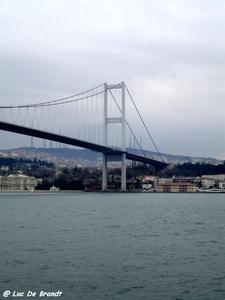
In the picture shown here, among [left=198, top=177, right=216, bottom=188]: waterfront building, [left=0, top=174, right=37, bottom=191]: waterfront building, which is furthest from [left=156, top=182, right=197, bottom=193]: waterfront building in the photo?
[left=0, top=174, right=37, bottom=191]: waterfront building

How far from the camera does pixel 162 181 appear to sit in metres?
70.0

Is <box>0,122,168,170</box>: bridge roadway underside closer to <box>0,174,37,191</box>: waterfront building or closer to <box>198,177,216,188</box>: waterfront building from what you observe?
<box>198,177,216,188</box>: waterfront building

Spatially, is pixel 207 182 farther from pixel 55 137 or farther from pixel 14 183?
pixel 55 137

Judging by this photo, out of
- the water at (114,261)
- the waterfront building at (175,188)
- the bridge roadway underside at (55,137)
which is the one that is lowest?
the water at (114,261)

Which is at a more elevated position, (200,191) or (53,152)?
(53,152)

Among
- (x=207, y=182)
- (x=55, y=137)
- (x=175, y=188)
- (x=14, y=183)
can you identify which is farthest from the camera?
(x=14, y=183)

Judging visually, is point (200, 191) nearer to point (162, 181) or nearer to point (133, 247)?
point (162, 181)

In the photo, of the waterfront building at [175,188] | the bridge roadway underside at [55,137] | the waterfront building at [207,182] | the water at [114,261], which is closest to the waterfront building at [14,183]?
the waterfront building at [175,188]

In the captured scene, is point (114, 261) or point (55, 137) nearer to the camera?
point (114, 261)

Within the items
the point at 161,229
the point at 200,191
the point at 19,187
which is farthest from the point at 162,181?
the point at 161,229

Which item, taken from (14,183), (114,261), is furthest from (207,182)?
(114,261)

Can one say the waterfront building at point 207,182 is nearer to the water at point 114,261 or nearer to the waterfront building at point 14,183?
the waterfront building at point 14,183

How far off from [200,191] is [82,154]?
402ft

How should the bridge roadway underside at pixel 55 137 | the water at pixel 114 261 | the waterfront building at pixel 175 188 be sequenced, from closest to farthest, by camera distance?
the water at pixel 114 261 → the bridge roadway underside at pixel 55 137 → the waterfront building at pixel 175 188
